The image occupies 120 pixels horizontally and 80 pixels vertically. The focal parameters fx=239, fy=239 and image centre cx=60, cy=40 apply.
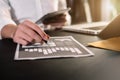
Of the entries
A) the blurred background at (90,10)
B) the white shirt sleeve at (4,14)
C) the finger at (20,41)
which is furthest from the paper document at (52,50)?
the blurred background at (90,10)

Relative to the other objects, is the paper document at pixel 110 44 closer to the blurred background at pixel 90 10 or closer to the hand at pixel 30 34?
the hand at pixel 30 34

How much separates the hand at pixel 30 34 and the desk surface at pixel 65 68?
0.10 meters

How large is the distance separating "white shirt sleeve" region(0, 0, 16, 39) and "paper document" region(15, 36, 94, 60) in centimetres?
24

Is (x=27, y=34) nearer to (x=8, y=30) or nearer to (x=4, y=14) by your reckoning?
(x=8, y=30)

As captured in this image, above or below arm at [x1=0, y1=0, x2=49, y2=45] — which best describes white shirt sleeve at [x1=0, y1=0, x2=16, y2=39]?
above

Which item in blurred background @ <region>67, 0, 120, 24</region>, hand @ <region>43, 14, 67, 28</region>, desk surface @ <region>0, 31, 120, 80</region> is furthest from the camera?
blurred background @ <region>67, 0, 120, 24</region>

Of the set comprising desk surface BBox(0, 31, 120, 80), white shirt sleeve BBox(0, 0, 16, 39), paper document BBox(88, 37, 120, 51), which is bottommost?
desk surface BBox(0, 31, 120, 80)

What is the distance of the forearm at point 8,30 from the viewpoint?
2.96 ft

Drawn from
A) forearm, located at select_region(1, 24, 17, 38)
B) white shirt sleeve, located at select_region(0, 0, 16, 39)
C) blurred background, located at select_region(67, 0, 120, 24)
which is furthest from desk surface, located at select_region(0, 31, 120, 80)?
blurred background, located at select_region(67, 0, 120, 24)

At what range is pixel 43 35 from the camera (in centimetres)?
81

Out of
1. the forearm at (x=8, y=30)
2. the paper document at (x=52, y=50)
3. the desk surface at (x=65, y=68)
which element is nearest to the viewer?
the desk surface at (x=65, y=68)

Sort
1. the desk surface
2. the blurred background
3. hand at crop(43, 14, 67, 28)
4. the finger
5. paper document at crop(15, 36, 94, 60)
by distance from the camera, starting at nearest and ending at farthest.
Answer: the desk surface < paper document at crop(15, 36, 94, 60) < the finger < hand at crop(43, 14, 67, 28) < the blurred background

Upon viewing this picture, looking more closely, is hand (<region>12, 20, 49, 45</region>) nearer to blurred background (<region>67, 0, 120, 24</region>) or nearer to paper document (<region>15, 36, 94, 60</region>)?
paper document (<region>15, 36, 94, 60</region>)

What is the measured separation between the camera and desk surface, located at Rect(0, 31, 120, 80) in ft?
1.72
